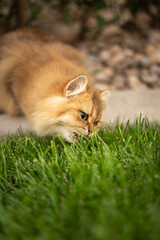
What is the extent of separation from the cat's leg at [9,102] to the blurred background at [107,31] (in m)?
2.10

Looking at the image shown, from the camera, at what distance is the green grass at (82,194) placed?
117 centimetres

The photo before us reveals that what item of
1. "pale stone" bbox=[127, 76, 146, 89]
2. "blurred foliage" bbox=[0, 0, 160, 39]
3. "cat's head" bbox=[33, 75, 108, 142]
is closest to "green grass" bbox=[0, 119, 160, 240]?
"cat's head" bbox=[33, 75, 108, 142]

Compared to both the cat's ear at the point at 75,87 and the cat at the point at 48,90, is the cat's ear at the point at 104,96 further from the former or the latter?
the cat's ear at the point at 75,87

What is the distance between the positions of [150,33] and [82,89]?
399cm

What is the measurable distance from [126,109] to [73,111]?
44.1 inches

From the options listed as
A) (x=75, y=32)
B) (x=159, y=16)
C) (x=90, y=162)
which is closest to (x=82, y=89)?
(x=90, y=162)

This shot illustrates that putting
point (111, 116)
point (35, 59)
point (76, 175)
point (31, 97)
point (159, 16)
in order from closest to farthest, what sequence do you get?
A: 1. point (76, 175)
2. point (31, 97)
3. point (35, 59)
4. point (111, 116)
5. point (159, 16)

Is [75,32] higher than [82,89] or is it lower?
higher

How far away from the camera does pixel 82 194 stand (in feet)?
4.60

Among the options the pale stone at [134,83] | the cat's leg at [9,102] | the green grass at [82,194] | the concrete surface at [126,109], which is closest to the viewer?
the green grass at [82,194]

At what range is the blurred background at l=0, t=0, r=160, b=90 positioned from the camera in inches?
177

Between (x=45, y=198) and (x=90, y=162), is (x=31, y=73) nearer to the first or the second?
(x=90, y=162)

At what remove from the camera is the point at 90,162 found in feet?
5.50

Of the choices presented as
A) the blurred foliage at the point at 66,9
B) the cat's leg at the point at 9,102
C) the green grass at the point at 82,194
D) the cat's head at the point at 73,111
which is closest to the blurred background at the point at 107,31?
the blurred foliage at the point at 66,9
